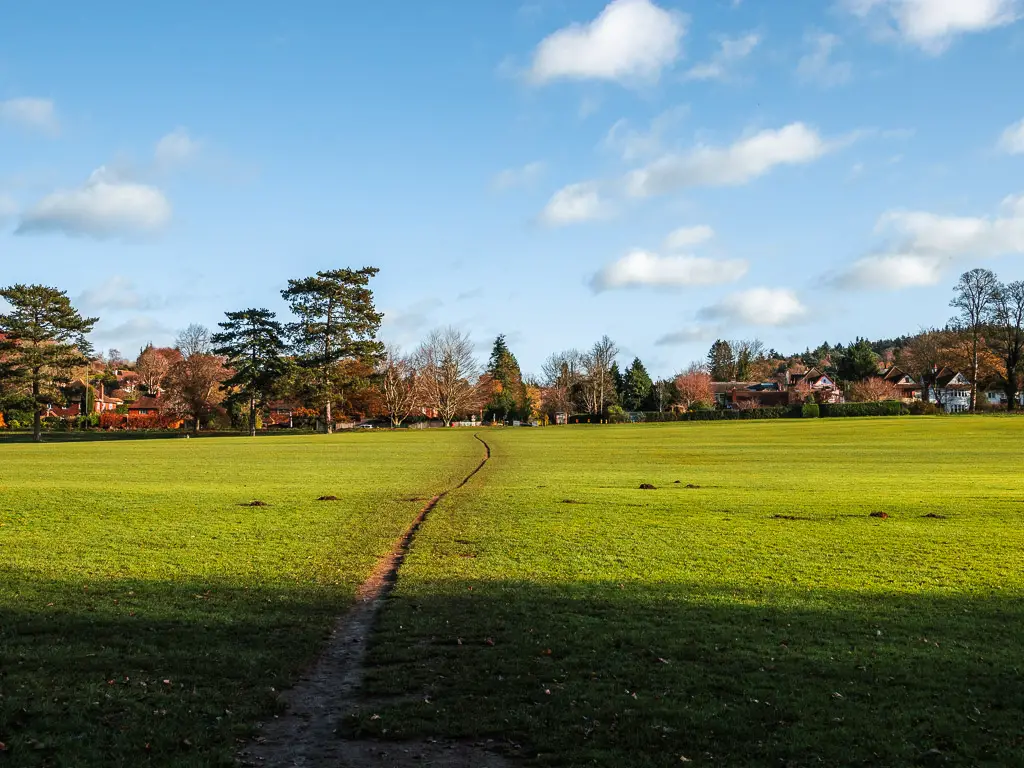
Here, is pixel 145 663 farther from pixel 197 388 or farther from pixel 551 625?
pixel 197 388

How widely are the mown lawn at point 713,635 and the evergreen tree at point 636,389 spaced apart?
121807 mm

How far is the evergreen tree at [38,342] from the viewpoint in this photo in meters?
75.4

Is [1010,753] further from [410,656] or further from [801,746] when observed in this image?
[410,656]

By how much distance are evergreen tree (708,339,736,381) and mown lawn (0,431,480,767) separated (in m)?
176

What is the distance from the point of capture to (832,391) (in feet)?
465

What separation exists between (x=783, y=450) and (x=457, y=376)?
76.4m

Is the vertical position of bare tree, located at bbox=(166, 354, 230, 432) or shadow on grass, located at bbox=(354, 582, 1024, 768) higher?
bare tree, located at bbox=(166, 354, 230, 432)

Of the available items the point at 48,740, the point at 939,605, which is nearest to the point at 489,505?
the point at 939,605

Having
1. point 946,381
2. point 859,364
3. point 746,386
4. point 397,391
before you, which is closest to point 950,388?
point 946,381

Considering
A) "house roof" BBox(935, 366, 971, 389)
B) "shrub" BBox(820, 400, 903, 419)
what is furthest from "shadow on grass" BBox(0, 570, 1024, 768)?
"house roof" BBox(935, 366, 971, 389)

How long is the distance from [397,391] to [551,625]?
101698 mm

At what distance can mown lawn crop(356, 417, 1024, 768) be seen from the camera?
19.0 feet

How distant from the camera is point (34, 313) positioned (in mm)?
76500

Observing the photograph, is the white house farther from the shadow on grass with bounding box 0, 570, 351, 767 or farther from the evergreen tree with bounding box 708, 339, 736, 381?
the shadow on grass with bounding box 0, 570, 351, 767
